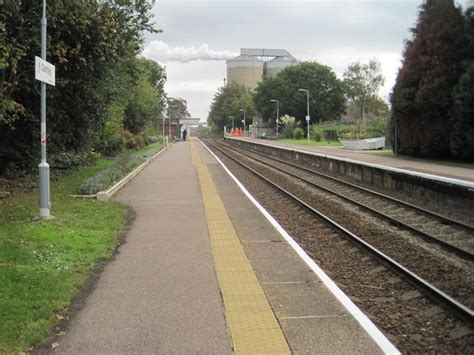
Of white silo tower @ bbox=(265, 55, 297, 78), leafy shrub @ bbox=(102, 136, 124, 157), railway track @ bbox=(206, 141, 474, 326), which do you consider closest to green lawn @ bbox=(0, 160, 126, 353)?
railway track @ bbox=(206, 141, 474, 326)

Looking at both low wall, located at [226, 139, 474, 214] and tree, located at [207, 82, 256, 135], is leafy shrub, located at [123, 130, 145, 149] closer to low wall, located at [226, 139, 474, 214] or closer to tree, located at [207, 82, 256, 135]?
low wall, located at [226, 139, 474, 214]

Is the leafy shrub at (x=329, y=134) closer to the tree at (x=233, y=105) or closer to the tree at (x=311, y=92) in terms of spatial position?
the tree at (x=311, y=92)

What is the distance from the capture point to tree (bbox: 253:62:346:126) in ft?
342

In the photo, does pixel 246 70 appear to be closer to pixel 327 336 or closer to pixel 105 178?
pixel 105 178

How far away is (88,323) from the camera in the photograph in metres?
5.00

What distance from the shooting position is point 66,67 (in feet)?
54.1

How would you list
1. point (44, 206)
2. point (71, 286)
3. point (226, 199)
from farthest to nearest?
point (226, 199), point (44, 206), point (71, 286)

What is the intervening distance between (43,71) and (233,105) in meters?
137

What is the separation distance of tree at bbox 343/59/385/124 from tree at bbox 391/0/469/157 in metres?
69.3

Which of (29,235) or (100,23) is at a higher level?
(100,23)

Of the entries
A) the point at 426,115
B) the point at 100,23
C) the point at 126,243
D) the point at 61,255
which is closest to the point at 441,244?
the point at 126,243

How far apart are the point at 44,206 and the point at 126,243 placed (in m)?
2.43

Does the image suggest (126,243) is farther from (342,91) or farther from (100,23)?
(342,91)

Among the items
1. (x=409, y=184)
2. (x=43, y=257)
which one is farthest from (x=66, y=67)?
(x=409, y=184)
